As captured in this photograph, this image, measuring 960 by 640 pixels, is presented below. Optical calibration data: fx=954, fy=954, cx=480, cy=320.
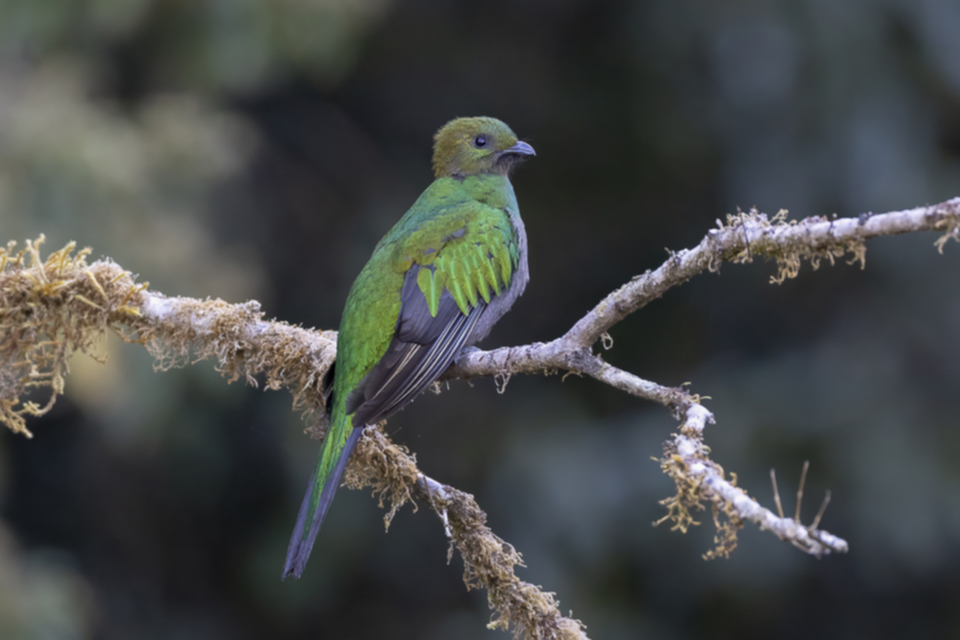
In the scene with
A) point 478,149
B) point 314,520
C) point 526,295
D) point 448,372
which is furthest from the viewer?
point 526,295

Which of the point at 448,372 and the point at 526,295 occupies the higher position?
the point at 526,295

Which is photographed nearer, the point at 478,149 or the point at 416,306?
the point at 416,306

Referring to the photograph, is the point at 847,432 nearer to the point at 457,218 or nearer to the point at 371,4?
the point at 457,218

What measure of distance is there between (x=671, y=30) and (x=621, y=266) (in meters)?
1.77

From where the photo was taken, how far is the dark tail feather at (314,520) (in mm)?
2654

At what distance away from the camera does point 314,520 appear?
2.72 metres

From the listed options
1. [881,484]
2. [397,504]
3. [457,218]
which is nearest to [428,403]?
[881,484]

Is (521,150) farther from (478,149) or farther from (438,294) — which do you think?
(438,294)

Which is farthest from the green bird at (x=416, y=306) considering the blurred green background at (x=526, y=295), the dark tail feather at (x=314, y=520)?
the blurred green background at (x=526, y=295)

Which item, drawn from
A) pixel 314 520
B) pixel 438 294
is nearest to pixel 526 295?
pixel 438 294

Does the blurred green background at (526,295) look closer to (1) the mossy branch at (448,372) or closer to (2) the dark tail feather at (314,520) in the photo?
(1) the mossy branch at (448,372)

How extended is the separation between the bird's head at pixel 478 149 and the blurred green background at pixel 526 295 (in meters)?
1.62

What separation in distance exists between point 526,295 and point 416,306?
432cm

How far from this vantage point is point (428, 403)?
7.36 metres
